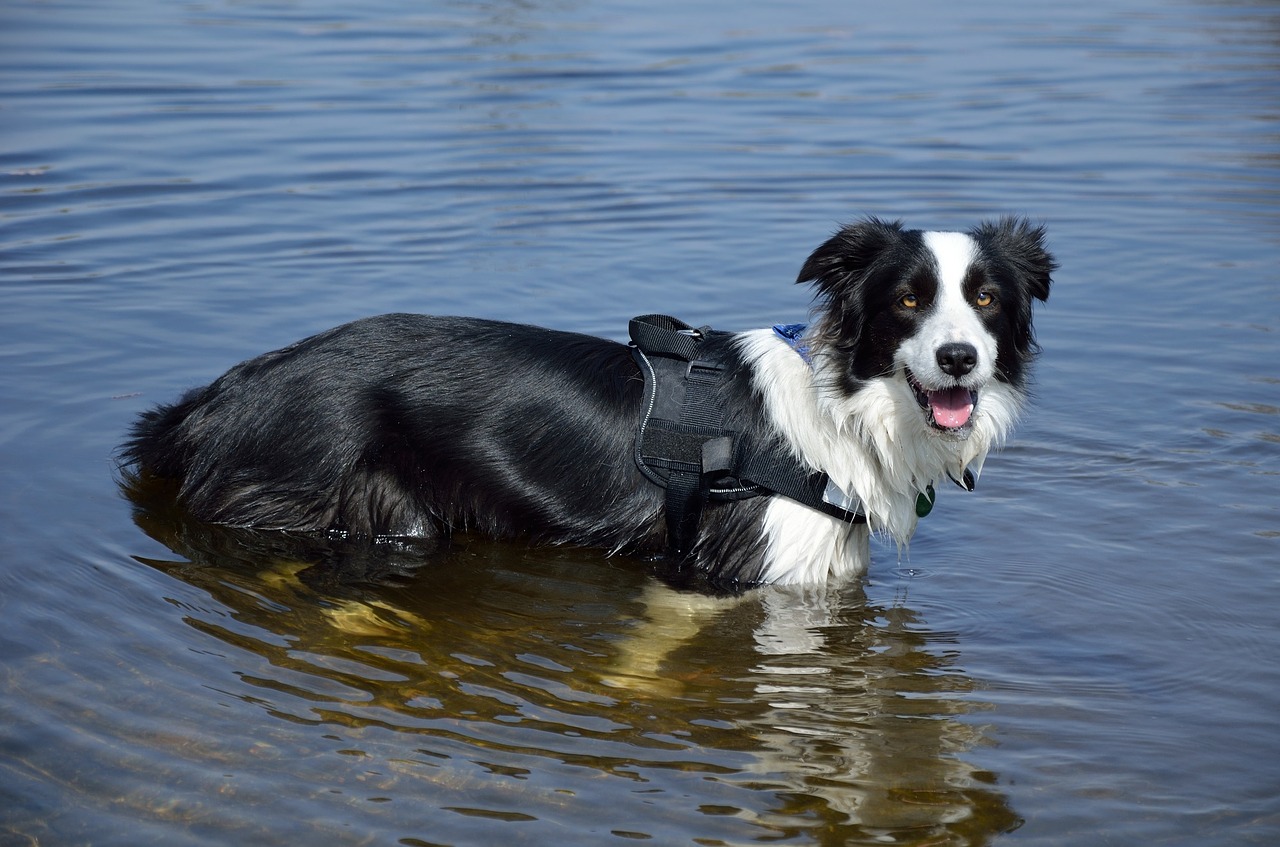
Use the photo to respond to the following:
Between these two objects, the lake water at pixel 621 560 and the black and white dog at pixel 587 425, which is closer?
the lake water at pixel 621 560

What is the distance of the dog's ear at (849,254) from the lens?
15.0 feet

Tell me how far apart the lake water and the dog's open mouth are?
0.80m

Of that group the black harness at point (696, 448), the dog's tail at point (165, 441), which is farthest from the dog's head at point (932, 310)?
the dog's tail at point (165, 441)

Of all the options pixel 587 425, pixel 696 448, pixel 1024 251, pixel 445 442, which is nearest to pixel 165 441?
pixel 445 442

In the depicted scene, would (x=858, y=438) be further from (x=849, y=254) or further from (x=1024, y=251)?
(x=1024, y=251)

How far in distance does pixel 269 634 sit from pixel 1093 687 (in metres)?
2.77

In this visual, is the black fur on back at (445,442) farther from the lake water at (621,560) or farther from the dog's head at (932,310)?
the dog's head at (932,310)

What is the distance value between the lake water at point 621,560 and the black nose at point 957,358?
3.36 feet

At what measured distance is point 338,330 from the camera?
17.2ft

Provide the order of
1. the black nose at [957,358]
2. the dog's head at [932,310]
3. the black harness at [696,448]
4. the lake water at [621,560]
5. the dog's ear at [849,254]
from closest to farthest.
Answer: the lake water at [621,560] → the black nose at [957,358] → the dog's head at [932,310] → the dog's ear at [849,254] → the black harness at [696,448]

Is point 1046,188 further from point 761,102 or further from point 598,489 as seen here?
point 598,489

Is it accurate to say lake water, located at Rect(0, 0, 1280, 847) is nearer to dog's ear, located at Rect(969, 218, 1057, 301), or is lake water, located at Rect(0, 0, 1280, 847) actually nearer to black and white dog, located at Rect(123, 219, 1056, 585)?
black and white dog, located at Rect(123, 219, 1056, 585)

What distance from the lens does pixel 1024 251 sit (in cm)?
473

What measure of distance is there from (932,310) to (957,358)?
25 centimetres
